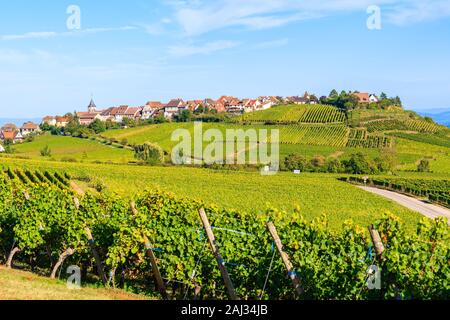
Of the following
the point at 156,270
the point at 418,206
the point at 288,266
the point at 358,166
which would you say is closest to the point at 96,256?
the point at 156,270

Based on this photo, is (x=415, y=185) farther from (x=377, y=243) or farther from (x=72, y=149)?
(x=72, y=149)

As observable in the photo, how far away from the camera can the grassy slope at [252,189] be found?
148 feet

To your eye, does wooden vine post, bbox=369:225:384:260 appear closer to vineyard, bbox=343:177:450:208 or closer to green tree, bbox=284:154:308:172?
vineyard, bbox=343:177:450:208

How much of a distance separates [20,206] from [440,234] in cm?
1330

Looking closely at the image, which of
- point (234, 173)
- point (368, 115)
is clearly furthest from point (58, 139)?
point (368, 115)

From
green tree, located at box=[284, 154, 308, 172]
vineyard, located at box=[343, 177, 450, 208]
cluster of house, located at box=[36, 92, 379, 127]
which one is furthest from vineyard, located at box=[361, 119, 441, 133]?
cluster of house, located at box=[36, 92, 379, 127]

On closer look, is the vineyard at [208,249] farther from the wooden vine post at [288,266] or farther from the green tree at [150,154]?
the green tree at [150,154]

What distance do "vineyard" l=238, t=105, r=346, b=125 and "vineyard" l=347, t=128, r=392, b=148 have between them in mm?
14638

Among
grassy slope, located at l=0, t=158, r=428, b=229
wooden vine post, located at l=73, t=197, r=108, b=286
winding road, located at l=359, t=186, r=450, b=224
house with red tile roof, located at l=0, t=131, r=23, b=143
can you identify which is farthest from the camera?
house with red tile roof, located at l=0, t=131, r=23, b=143

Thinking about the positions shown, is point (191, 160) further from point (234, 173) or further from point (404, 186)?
point (404, 186)

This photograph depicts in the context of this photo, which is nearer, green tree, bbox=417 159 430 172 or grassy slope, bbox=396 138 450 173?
green tree, bbox=417 159 430 172

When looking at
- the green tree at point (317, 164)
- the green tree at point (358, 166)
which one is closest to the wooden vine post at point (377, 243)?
the green tree at point (358, 166)

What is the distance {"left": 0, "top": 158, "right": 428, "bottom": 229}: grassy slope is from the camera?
45000mm

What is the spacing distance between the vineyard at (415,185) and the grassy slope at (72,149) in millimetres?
42026
